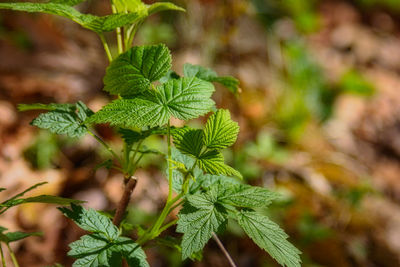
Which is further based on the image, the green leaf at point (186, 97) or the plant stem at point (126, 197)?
the plant stem at point (126, 197)

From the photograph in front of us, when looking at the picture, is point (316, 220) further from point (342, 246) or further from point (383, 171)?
point (383, 171)

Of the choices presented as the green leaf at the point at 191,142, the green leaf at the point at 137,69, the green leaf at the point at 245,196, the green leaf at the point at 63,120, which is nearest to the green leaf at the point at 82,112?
the green leaf at the point at 63,120

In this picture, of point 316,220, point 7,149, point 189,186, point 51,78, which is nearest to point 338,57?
point 316,220

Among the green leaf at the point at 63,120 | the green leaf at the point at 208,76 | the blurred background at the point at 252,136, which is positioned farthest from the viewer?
the blurred background at the point at 252,136

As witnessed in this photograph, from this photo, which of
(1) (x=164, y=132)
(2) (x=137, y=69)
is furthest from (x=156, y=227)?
(2) (x=137, y=69)

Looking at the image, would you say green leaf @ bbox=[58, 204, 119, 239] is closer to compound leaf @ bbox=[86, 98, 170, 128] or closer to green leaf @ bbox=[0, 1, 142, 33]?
compound leaf @ bbox=[86, 98, 170, 128]

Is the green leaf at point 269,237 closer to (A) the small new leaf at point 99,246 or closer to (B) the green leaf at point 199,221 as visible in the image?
(B) the green leaf at point 199,221
